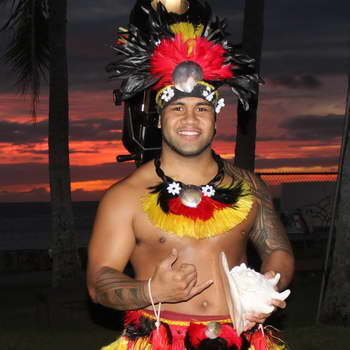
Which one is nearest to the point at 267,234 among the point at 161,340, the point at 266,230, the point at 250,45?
Result: the point at 266,230

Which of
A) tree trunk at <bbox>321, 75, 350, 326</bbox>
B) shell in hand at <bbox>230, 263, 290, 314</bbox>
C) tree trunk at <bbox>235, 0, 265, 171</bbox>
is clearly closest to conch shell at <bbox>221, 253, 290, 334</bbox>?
shell in hand at <bbox>230, 263, 290, 314</bbox>

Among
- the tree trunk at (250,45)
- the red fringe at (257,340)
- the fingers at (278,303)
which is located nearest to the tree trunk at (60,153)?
the tree trunk at (250,45)

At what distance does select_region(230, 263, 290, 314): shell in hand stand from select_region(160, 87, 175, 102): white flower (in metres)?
1.04

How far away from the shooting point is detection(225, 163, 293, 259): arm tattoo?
13.8 feet

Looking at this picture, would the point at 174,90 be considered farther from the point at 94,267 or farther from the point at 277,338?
the point at 277,338

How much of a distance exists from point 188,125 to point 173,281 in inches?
34.4

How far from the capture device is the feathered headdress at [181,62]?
4.00 meters

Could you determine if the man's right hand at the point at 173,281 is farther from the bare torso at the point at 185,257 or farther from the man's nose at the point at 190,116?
the man's nose at the point at 190,116

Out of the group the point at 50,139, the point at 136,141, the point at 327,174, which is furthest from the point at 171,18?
the point at 327,174

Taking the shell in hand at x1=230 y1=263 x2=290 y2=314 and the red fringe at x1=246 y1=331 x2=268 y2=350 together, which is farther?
the red fringe at x1=246 y1=331 x2=268 y2=350

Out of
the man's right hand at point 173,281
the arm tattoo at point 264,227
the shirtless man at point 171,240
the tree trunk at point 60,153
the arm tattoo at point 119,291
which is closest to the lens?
the man's right hand at point 173,281

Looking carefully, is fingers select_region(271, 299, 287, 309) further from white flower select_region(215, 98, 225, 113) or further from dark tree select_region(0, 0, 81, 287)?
dark tree select_region(0, 0, 81, 287)

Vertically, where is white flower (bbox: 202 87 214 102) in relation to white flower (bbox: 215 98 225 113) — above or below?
above

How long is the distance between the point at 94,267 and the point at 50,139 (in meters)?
7.88
